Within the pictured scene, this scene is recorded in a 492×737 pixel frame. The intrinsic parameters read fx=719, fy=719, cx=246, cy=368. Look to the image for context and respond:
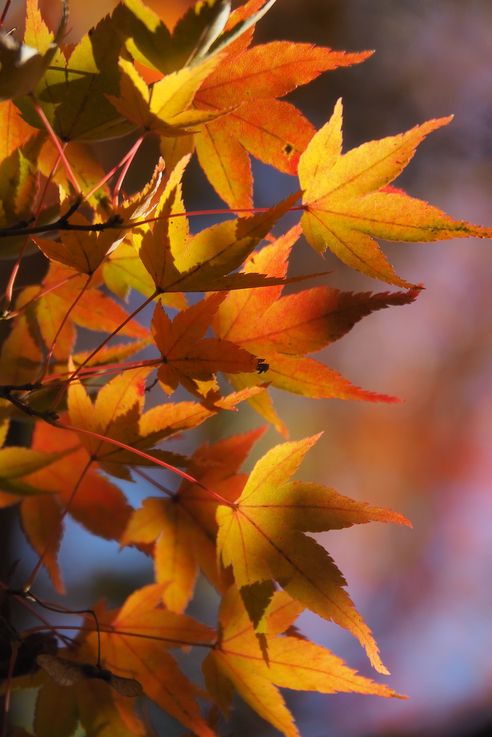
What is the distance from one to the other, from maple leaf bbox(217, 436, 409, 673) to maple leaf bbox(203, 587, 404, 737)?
0.03 m

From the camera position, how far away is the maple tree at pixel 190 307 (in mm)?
267

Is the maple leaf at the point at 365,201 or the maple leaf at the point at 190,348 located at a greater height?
the maple leaf at the point at 365,201

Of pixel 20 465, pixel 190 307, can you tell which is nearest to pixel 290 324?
pixel 190 307

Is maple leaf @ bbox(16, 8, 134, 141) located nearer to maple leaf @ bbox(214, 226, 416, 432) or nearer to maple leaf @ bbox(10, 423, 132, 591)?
maple leaf @ bbox(214, 226, 416, 432)

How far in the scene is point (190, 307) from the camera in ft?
0.97

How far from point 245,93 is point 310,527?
0.63 ft

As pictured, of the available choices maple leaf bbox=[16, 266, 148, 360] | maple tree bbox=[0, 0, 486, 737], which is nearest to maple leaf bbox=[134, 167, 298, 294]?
maple tree bbox=[0, 0, 486, 737]

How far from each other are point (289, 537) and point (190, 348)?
0.09 metres

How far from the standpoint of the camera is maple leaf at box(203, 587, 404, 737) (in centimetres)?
34

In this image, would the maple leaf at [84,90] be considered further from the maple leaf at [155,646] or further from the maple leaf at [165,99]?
the maple leaf at [155,646]

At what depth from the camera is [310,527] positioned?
0.31 m

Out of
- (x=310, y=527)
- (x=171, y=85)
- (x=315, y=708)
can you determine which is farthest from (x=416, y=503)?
(x=171, y=85)

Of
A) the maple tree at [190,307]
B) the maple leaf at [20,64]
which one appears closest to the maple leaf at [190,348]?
the maple tree at [190,307]

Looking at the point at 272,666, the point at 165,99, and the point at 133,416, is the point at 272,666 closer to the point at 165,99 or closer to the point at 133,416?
the point at 133,416
